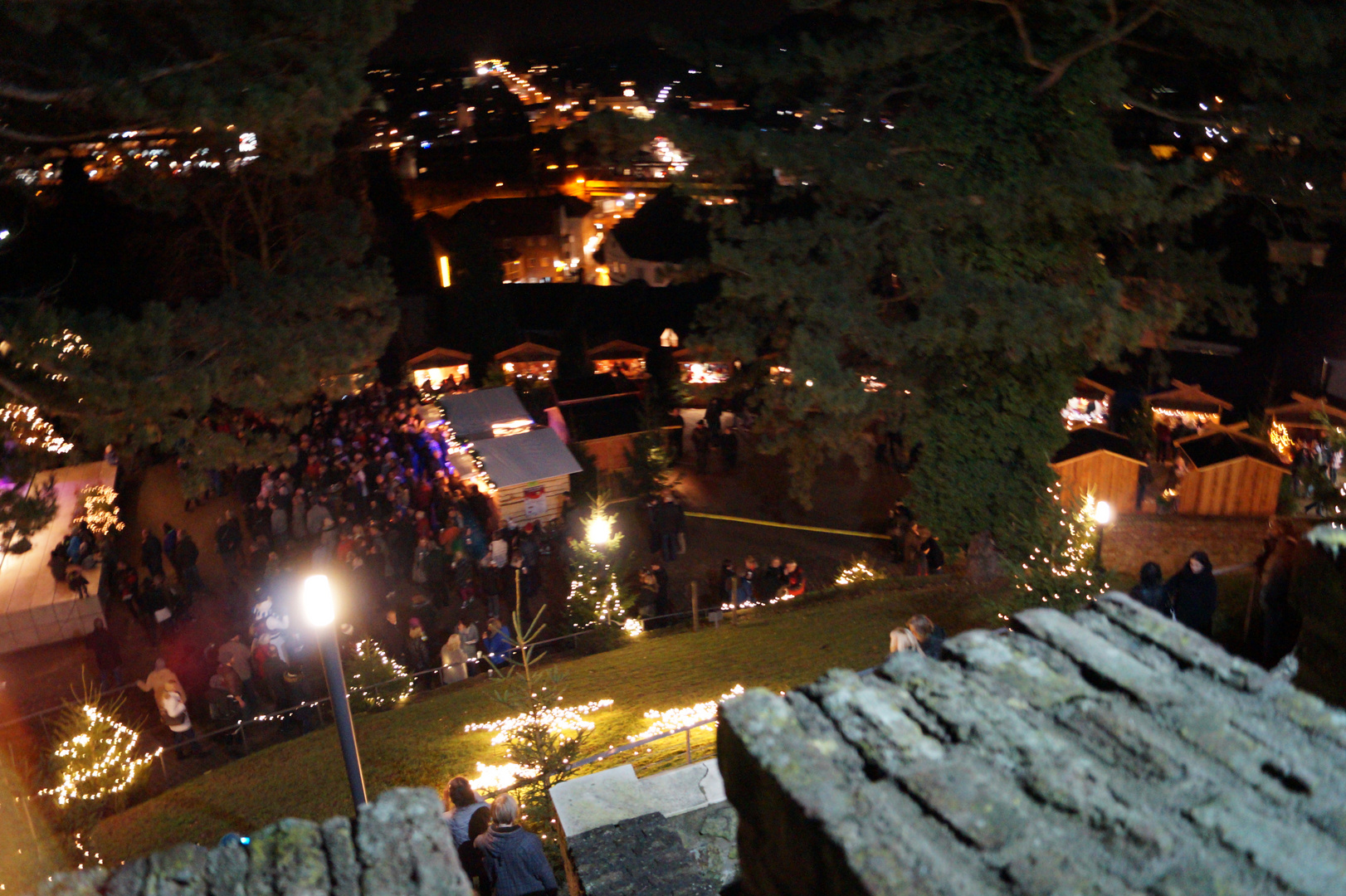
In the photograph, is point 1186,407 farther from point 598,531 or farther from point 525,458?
point 525,458

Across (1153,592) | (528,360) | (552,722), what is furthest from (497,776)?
(528,360)

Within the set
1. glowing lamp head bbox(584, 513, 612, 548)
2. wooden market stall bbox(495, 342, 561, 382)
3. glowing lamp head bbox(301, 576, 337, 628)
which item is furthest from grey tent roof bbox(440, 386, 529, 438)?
glowing lamp head bbox(301, 576, 337, 628)

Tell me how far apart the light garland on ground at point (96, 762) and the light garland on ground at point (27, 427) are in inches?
132

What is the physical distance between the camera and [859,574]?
48.2 feet

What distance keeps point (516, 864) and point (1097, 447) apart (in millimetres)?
14645

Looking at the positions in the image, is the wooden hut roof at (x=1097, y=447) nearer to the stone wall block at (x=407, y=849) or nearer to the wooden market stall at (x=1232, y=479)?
the wooden market stall at (x=1232, y=479)

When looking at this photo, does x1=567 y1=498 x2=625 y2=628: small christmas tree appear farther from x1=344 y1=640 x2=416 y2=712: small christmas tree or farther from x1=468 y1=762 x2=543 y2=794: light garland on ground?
x1=468 y1=762 x2=543 y2=794: light garland on ground

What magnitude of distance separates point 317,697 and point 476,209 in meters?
37.0

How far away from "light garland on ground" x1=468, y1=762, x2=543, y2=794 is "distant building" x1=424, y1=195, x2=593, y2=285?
3845 centimetres

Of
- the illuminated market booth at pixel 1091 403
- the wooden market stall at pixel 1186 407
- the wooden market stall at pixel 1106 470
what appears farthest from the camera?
the illuminated market booth at pixel 1091 403

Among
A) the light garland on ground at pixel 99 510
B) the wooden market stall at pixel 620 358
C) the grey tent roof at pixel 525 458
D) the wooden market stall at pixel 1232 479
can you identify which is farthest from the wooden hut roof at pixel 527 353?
the wooden market stall at pixel 1232 479

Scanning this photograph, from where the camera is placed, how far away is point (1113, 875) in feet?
6.28

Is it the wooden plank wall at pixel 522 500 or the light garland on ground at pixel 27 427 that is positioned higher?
the light garland on ground at pixel 27 427

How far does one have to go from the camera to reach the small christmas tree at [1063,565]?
919 cm
